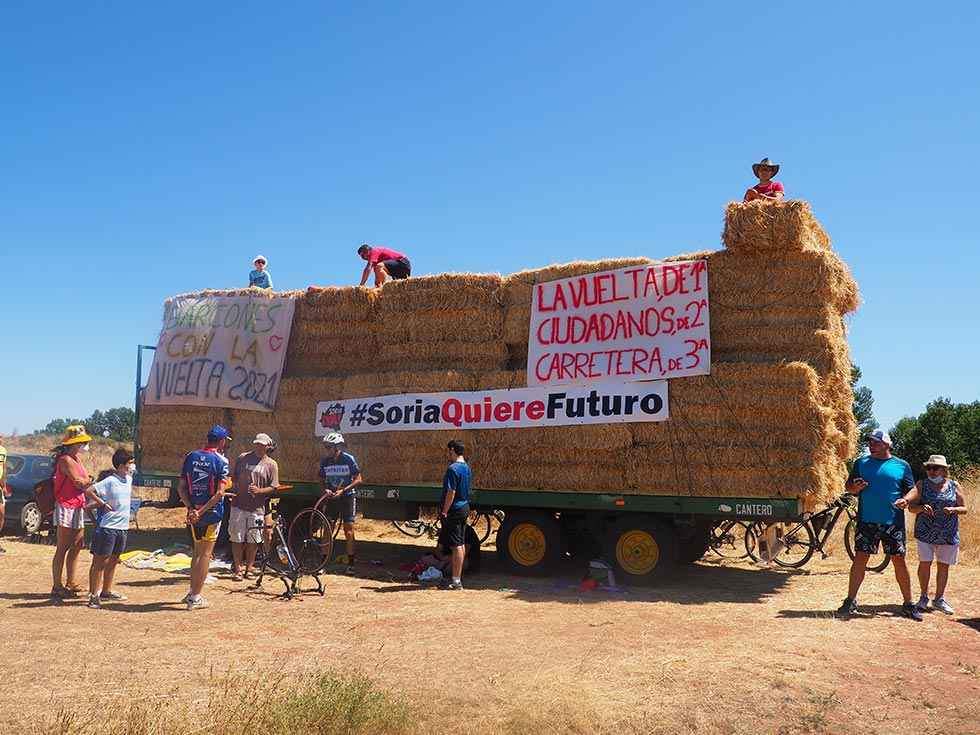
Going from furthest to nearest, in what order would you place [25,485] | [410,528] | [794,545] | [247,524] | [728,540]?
[410,528] → [25,485] → [728,540] → [794,545] → [247,524]

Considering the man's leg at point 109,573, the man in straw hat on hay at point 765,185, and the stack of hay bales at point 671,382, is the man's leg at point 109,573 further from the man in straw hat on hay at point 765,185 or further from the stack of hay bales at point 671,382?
the man in straw hat on hay at point 765,185

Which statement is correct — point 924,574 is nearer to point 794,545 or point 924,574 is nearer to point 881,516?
point 881,516

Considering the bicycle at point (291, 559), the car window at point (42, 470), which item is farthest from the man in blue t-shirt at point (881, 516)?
the car window at point (42, 470)

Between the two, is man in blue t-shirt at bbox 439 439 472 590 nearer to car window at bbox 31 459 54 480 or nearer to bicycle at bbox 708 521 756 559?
bicycle at bbox 708 521 756 559

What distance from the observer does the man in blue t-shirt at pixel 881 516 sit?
353 inches

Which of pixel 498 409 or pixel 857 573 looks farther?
pixel 498 409

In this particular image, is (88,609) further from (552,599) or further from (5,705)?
(552,599)

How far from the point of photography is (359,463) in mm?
13203

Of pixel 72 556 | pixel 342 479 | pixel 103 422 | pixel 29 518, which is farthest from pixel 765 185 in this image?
pixel 103 422

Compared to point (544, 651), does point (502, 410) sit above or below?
above

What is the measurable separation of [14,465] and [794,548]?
13.8 m

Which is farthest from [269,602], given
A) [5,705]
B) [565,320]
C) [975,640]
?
[975,640]

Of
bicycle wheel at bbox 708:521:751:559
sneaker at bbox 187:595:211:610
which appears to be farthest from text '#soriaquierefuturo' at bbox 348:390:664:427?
sneaker at bbox 187:595:211:610

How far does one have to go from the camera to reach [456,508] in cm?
1100
